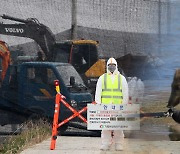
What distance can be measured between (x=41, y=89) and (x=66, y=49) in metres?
7.05

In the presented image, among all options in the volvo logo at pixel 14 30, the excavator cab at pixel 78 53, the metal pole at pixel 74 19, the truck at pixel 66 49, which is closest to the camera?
the truck at pixel 66 49

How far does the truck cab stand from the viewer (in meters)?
15.0

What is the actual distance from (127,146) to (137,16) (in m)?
12.6

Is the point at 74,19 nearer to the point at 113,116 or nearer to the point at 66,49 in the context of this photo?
the point at 66,49

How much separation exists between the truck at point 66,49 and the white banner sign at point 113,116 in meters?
8.68

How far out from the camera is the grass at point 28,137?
11.5 m

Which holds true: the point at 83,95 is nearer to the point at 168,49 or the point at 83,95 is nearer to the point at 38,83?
the point at 38,83

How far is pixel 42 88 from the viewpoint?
592 inches

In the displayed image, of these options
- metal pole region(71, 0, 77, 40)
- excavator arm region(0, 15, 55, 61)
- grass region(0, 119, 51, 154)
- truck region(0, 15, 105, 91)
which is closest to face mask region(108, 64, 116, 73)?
grass region(0, 119, 51, 154)

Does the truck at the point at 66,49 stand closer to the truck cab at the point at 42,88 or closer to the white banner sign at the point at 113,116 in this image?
the truck cab at the point at 42,88

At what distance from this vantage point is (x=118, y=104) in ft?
36.4

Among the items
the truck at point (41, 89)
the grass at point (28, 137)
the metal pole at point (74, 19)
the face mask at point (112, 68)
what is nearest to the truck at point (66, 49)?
the metal pole at point (74, 19)

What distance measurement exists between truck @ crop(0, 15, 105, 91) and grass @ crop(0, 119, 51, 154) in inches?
235

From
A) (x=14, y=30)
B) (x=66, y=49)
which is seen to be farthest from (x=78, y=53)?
(x=14, y=30)
